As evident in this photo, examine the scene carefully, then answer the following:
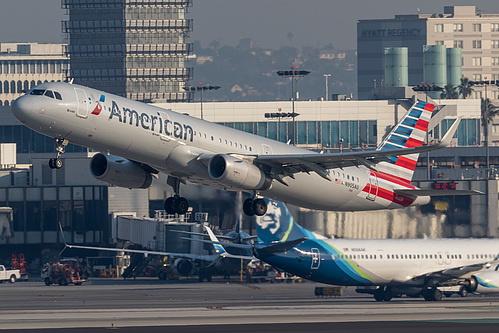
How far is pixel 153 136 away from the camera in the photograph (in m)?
56.2

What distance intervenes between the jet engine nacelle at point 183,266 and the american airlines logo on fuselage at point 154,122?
55.6 metres

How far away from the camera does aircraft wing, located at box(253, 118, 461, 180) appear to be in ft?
193

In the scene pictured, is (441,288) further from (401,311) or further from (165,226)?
(165,226)

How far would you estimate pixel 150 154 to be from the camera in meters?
56.7

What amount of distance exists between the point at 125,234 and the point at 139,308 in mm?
40705

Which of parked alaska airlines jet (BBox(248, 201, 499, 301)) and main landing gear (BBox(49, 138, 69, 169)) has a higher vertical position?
main landing gear (BBox(49, 138, 69, 169))

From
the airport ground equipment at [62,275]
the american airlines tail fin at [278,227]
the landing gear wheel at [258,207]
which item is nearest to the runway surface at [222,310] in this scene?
the airport ground equipment at [62,275]

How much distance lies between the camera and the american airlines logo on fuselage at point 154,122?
55125 mm

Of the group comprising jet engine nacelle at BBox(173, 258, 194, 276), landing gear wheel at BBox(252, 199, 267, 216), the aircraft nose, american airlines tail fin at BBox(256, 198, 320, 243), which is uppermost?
the aircraft nose

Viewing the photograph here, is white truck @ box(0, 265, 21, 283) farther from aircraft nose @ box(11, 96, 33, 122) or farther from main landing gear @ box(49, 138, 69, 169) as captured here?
aircraft nose @ box(11, 96, 33, 122)

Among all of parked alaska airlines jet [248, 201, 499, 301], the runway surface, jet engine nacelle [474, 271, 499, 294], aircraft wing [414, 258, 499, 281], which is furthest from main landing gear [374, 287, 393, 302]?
jet engine nacelle [474, 271, 499, 294]

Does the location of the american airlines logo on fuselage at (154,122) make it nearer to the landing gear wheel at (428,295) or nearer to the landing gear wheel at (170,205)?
the landing gear wheel at (170,205)

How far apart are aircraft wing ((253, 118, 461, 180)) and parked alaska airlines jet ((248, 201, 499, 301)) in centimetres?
2518

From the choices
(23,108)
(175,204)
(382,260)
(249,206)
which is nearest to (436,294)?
(382,260)
